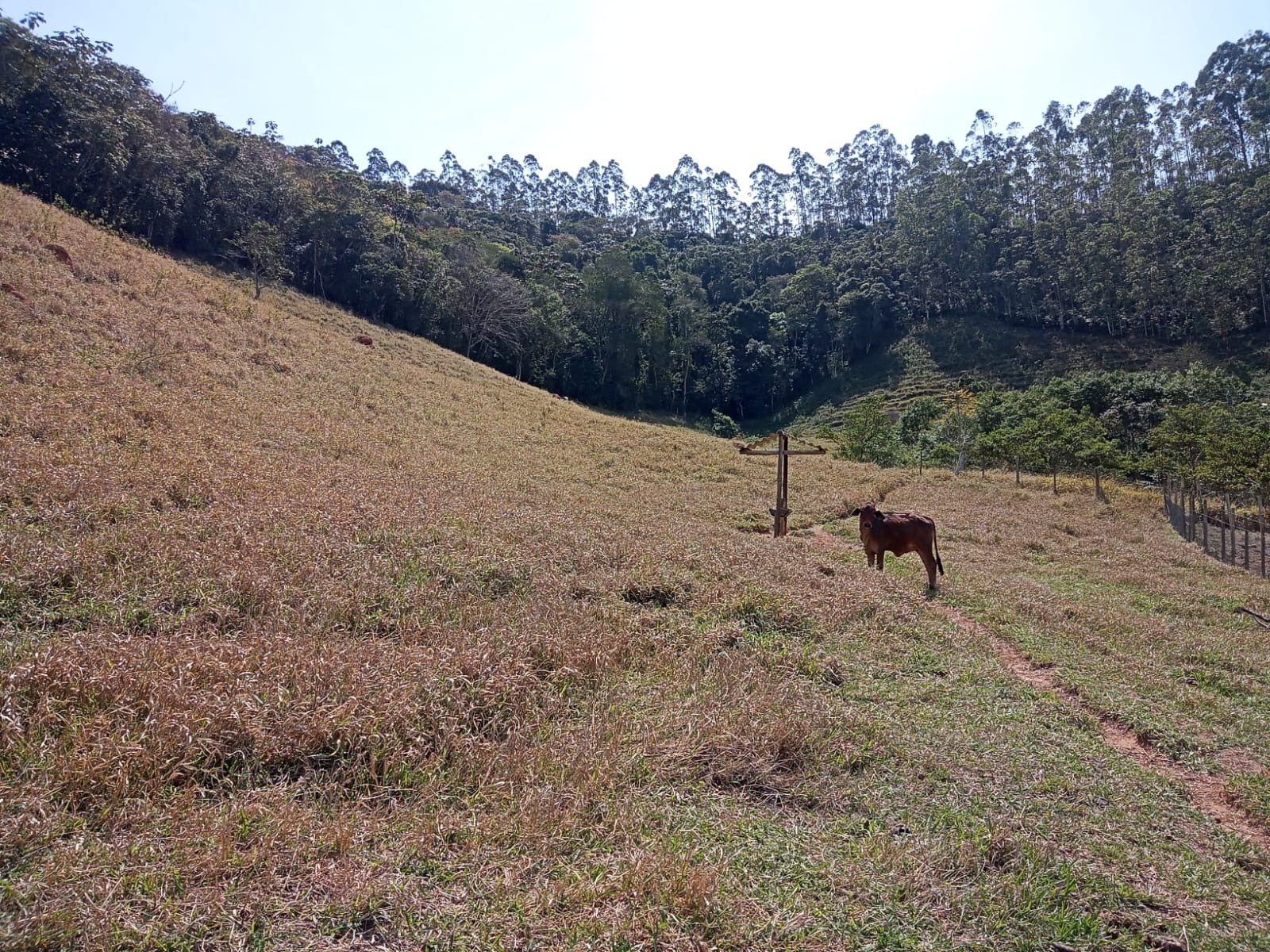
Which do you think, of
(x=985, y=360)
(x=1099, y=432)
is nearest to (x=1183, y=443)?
(x=1099, y=432)

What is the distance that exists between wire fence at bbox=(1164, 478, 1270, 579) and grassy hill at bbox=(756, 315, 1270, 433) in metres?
31.5

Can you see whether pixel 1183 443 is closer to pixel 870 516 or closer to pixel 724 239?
pixel 870 516

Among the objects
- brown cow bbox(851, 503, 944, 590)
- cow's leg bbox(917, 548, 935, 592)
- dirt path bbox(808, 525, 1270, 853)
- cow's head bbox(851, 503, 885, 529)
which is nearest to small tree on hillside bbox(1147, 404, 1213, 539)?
brown cow bbox(851, 503, 944, 590)

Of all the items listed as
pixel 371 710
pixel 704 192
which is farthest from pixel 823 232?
pixel 371 710

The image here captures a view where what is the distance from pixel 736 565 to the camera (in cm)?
969

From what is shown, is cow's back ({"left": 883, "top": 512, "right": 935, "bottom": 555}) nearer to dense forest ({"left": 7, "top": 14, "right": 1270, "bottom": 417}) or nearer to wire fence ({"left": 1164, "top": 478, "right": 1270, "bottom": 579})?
wire fence ({"left": 1164, "top": 478, "right": 1270, "bottom": 579})

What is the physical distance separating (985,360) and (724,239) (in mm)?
49245

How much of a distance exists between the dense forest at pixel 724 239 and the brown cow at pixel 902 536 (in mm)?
33411

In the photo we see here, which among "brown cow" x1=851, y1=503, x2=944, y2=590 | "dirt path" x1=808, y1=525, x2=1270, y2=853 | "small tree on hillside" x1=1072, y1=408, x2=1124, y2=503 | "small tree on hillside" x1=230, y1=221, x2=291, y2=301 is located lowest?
"dirt path" x1=808, y1=525, x2=1270, y2=853

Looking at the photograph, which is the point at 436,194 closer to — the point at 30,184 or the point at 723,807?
the point at 30,184

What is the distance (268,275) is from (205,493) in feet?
112

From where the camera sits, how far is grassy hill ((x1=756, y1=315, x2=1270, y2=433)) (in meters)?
52.1

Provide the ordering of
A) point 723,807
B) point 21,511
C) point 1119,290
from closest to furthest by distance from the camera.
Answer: point 723,807
point 21,511
point 1119,290

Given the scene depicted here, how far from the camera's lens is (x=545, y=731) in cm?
454
